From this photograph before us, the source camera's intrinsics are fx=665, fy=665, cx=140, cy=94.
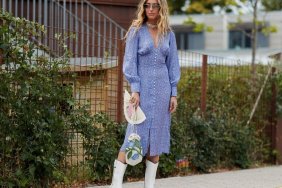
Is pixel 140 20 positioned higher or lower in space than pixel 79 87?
higher

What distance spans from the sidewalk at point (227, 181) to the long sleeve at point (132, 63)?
2059 millimetres

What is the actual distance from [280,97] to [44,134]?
19.4 ft

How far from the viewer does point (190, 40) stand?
4928cm

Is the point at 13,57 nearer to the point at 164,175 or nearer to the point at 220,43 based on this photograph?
the point at 164,175

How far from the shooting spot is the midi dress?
6.38 m

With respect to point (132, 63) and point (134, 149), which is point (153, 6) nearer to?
point (132, 63)

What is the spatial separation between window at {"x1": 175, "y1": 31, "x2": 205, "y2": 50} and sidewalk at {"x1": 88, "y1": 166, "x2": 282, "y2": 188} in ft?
127

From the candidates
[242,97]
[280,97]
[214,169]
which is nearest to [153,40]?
→ [214,169]

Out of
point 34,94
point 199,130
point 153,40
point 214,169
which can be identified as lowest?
point 214,169

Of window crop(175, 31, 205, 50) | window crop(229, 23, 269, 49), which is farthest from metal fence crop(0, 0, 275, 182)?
window crop(175, 31, 205, 50)

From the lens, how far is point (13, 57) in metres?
6.86

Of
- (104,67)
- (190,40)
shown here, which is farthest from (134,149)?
(190,40)

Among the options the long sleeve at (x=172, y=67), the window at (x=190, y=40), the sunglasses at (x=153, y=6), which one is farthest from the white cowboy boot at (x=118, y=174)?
the window at (x=190, y=40)

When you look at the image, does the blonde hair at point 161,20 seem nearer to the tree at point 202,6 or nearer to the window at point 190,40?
the tree at point 202,6
